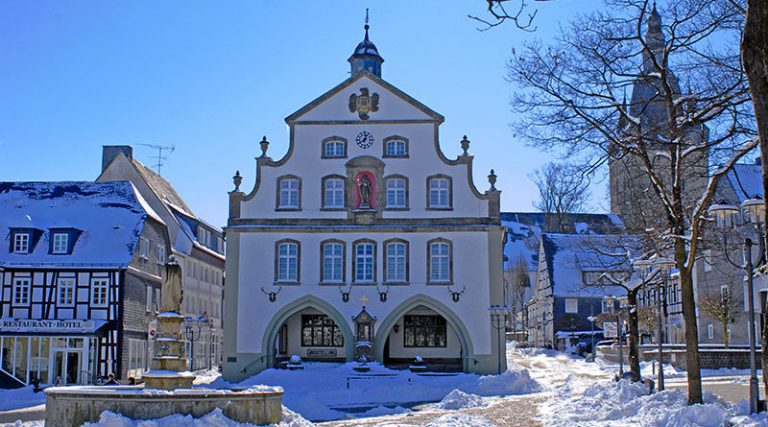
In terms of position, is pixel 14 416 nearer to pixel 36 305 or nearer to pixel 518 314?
pixel 36 305

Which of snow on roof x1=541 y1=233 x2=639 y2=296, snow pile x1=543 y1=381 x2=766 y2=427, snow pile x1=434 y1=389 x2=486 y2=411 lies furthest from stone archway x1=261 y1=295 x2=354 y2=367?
snow on roof x1=541 y1=233 x2=639 y2=296

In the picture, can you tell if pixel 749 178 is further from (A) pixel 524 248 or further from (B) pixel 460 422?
(A) pixel 524 248

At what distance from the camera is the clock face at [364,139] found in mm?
43406

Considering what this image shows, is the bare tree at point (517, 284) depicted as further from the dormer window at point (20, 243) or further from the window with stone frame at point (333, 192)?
the dormer window at point (20, 243)

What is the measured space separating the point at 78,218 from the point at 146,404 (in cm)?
3034

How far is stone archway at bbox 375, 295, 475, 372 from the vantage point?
41844 mm

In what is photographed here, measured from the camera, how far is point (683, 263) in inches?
774

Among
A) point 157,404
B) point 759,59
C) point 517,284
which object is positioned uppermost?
point 517,284

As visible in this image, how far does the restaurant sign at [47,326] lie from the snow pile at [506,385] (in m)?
18.1

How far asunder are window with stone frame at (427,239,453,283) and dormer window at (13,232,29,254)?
1849 cm

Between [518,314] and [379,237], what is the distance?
5147cm

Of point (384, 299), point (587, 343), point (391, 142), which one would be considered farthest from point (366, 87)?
point (587, 343)

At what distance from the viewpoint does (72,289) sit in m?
42.7

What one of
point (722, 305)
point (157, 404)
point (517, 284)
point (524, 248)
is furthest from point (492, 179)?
point (524, 248)
